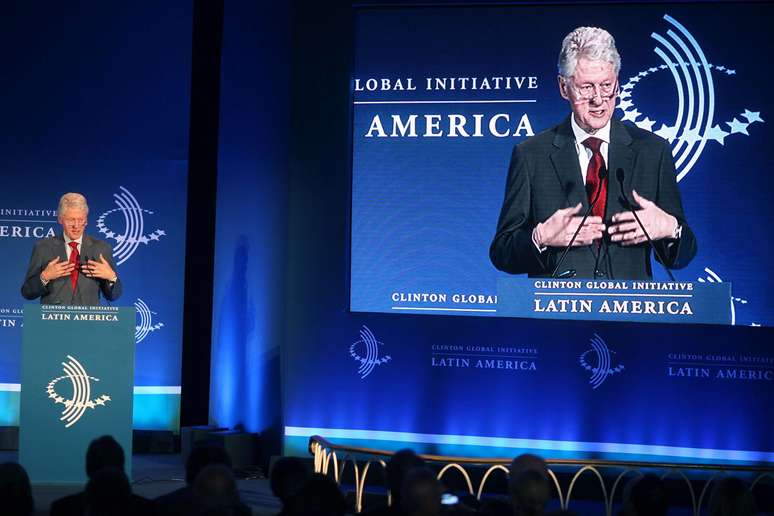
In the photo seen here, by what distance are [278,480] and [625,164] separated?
4.89 meters

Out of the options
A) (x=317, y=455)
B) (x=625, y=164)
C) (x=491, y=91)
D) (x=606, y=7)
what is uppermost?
(x=606, y=7)

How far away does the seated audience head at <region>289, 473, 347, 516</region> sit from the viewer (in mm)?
4012

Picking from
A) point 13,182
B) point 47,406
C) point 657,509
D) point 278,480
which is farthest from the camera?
point 13,182

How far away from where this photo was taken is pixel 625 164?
8.64 m

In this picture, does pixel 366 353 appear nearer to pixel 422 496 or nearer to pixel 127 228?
pixel 127 228

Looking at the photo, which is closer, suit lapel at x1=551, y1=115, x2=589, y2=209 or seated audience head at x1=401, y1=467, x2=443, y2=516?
seated audience head at x1=401, y1=467, x2=443, y2=516

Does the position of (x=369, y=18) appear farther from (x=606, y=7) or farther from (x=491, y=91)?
(x=606, y=7)

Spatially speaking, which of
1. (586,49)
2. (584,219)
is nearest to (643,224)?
(584,219)

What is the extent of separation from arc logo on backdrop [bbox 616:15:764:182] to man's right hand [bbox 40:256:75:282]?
4.36 m

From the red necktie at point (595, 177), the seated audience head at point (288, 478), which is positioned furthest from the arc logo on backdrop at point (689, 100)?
the seated audience head at point (288, 478)

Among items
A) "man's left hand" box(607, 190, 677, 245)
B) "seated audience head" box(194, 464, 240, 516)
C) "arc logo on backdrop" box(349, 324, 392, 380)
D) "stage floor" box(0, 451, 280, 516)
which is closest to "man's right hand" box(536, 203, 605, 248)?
"man's left hand" box(607, 190, 677, 245)

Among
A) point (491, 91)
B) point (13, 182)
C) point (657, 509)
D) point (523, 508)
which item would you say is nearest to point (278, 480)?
point (523, 508)

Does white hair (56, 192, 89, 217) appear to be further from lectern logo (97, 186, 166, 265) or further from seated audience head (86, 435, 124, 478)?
seated audience head (86, 435, 124, 478)

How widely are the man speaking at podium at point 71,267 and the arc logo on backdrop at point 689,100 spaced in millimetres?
4156
